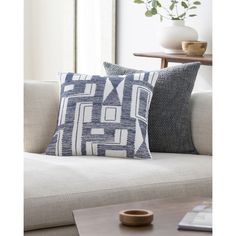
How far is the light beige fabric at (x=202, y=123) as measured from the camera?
2594mm

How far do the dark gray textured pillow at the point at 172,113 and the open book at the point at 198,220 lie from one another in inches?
36.1

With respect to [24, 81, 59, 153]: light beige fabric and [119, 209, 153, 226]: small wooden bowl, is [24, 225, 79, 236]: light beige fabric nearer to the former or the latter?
[119, 209, 153, 226]: small wooden bowl

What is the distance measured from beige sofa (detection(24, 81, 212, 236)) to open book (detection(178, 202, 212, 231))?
0.50 metres

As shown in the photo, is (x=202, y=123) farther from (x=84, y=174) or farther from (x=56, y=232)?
(x=56, y=232)

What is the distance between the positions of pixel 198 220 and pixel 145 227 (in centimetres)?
14

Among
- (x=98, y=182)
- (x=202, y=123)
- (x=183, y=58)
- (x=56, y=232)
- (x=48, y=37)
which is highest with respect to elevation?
(x=48, y=37)

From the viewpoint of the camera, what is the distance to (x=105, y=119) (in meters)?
2.52

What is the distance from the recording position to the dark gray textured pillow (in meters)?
2.61

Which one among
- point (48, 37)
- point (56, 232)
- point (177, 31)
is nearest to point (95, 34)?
point (48, 37)

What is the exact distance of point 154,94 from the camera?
2633 millimetres

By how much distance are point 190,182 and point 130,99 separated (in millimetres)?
460

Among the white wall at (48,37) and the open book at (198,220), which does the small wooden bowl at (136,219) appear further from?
the white wall at (48,37)

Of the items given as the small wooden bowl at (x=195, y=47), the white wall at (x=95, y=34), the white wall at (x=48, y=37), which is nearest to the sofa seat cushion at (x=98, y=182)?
the small wooden bowl at (x=195, y=47)
